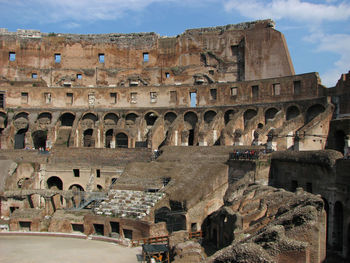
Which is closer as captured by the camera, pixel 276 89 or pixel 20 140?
pixel 276 89

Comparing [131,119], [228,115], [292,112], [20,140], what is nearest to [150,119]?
[131,119]

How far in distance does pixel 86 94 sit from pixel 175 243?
2415 cm

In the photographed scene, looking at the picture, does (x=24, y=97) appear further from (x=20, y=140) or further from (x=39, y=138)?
(x=20, y=140)

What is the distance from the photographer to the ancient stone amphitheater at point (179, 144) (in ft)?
57.9

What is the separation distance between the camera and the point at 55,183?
106ft

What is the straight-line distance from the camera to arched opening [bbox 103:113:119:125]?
37.1 meters

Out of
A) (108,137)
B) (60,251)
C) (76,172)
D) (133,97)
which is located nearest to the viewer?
(60,251)

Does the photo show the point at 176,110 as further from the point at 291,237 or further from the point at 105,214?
the point at 291,237

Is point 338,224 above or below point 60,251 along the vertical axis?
above

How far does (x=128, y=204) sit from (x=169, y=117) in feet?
47.1

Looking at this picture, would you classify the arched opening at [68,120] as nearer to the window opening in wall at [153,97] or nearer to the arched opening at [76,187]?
the window opening in wall at [153,97]

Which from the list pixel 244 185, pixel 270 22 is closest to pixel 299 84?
pixel 270 22

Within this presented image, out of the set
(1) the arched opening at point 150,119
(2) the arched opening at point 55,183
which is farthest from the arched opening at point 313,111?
(2) the arched opening at point 55,183

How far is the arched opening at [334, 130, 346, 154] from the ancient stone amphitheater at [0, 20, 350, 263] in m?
0.09
